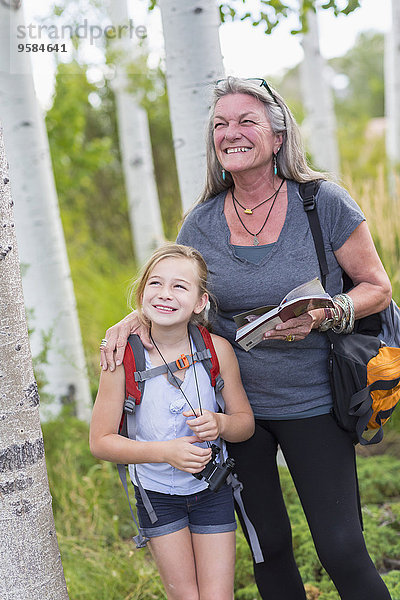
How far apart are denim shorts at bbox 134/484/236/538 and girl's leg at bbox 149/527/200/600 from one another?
29 millimetres

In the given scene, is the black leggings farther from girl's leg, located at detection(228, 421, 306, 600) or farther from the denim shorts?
the denim shorts

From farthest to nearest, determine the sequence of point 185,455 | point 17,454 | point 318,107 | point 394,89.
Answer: point 394,89 → point 318,107 → point 185,455 → point 17,454

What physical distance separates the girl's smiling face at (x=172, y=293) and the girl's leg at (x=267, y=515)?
530mm

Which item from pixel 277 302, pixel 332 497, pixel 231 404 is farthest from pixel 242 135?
pixel 332 497

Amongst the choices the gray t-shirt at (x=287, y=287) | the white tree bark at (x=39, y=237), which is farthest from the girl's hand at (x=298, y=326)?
the white tree bark at (x=39, y=237)

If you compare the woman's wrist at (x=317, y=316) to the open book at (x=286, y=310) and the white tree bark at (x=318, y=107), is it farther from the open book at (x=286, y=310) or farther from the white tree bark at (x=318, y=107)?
the white tree bark at (x=318, y=107)

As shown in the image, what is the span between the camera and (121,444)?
213 centimetres

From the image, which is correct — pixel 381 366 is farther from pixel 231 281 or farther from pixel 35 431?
pixel 35 431

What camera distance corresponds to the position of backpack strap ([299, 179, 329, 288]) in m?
2.28

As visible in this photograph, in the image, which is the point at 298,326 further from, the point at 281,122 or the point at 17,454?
the point at 17,454

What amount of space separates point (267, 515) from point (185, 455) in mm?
515

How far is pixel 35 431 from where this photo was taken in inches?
76.6

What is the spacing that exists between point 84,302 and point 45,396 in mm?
2987

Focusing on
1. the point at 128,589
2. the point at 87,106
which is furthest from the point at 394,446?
the point at 87,106
